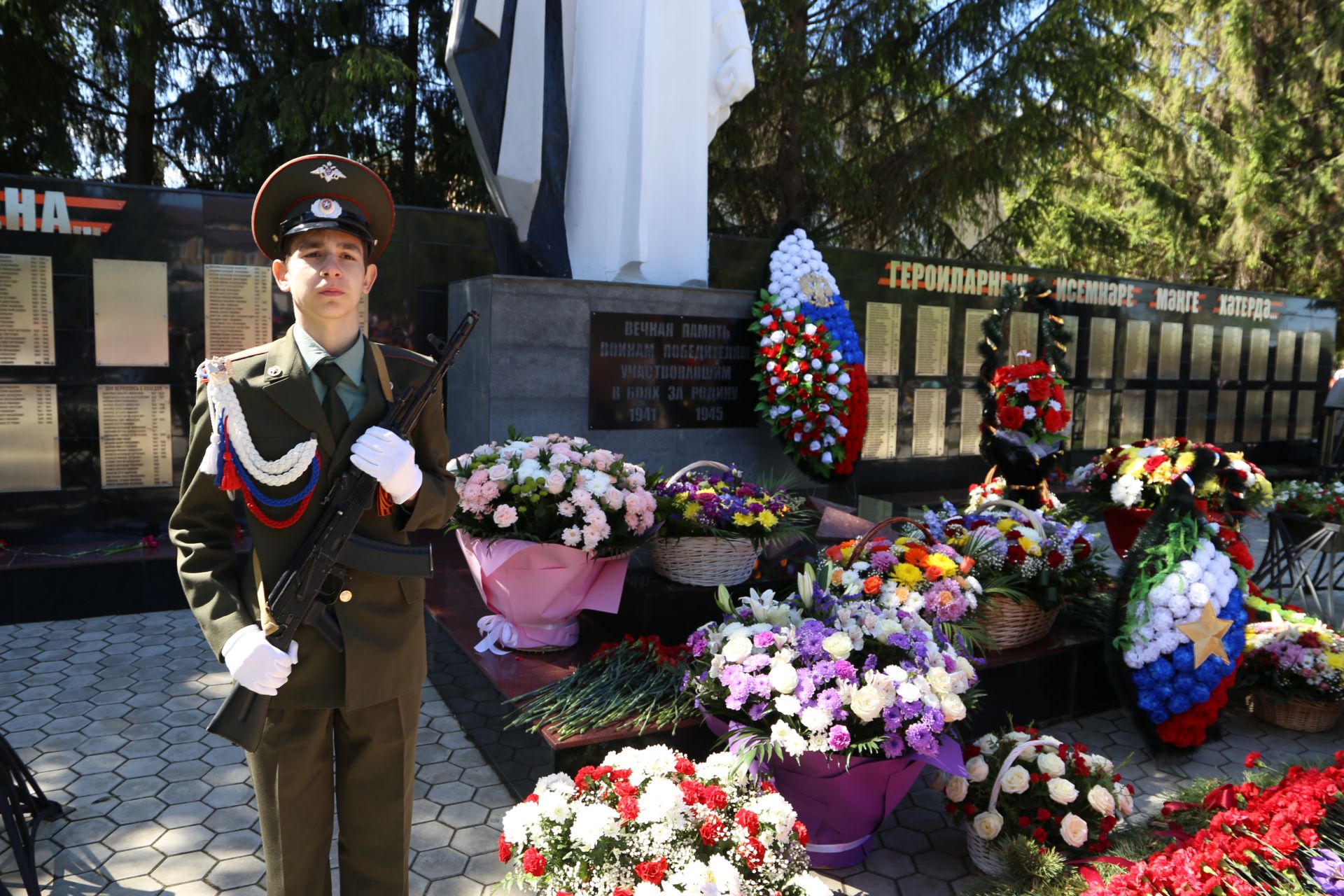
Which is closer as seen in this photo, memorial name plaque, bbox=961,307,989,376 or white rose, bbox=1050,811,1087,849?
white rose, bbox=1050,811,1087,849

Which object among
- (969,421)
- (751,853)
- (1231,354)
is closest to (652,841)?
(751,853)

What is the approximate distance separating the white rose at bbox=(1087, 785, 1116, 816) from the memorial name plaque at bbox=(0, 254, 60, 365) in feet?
20.5

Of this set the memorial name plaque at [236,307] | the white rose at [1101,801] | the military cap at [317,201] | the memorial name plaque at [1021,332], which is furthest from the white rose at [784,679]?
the memorial name plaque at [1021,332]

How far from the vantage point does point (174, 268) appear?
6.14 m

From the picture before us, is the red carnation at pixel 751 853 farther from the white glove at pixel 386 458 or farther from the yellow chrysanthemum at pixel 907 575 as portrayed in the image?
the yellow chrysanthemum at pixel 907 575

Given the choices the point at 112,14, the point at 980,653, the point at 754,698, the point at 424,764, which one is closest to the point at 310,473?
the point at 754,698

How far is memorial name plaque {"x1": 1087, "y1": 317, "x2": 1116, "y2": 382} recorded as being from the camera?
10.5m

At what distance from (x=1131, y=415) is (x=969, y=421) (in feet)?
8.68

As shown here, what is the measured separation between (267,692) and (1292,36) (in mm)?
20347

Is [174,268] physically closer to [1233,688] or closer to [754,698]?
[754,698]

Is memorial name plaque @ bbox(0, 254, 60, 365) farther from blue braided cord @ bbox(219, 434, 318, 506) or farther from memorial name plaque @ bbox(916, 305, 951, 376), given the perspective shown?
memorial name plaque @ bbox(916, 305, 951, 376)

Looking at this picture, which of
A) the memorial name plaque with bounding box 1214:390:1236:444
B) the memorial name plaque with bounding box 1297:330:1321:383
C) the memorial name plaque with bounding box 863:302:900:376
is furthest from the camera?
the memorial name plaque with bounding box 1297:330:1321:383

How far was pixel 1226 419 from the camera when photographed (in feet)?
39.5

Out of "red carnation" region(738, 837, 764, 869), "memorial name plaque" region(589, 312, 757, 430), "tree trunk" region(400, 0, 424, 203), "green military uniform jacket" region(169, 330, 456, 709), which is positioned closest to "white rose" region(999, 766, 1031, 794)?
"red carnation" region(738, 837, 764, 869)
